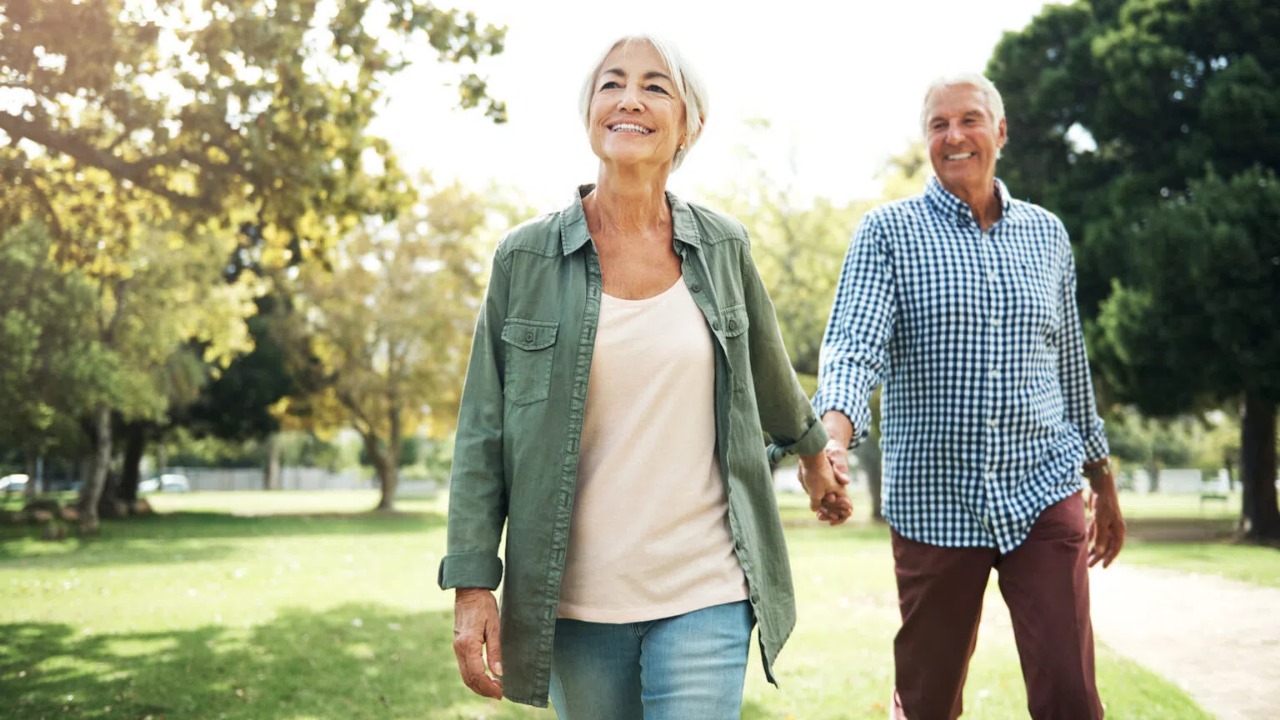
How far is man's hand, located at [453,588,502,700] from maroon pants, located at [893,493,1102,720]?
1.63 meters

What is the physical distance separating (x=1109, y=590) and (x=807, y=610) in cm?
363

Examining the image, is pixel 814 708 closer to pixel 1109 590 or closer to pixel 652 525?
pixel 652 525

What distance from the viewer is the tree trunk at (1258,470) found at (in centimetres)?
2408

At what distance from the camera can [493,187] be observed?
3978 cm

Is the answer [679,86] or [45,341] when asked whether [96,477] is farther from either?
[679,86]

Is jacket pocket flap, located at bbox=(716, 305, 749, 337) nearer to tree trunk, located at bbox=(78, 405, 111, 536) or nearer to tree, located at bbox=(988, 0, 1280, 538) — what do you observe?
tree, located at bbox=(988, 0, 1280, 538)

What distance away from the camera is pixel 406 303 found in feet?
124

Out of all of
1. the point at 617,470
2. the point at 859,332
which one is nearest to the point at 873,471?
the point at 859,332

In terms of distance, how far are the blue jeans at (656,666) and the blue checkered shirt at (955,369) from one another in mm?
1064

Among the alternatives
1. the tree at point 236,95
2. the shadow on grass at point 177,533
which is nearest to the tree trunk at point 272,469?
the shadow on grass at point 177,533

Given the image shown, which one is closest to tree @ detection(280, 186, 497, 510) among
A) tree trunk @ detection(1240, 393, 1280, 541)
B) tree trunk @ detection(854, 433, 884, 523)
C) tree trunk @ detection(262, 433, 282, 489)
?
tree trunk @ detection(854, 433, 884, 523)

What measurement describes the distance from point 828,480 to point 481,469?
3.65 feet

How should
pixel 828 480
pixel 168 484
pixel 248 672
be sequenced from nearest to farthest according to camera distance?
pixel 828 480 → pixel 248 672 → pixel 168 484

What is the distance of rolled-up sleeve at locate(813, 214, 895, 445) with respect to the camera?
12.2 feet
